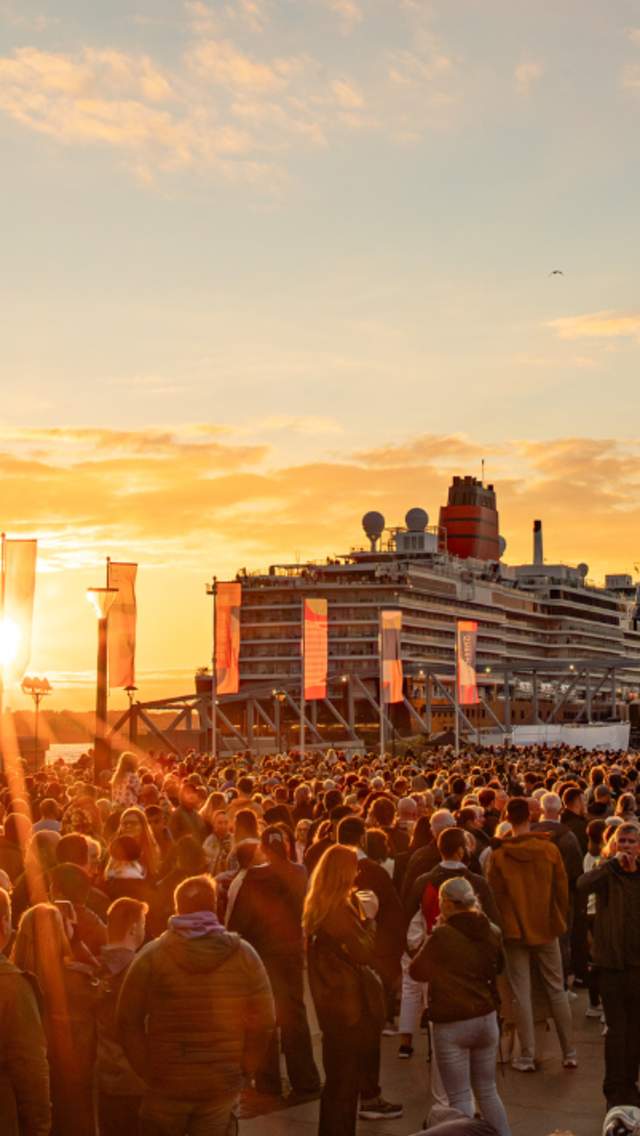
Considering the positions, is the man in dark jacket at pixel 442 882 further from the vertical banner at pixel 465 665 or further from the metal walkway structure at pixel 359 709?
the metal walkway structure at pixel 359 709

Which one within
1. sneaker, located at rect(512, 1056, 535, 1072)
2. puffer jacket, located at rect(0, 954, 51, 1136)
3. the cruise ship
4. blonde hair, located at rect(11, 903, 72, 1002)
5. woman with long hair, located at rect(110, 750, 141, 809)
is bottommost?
sneaker, located at rect(512, 1056, 535, 1072)

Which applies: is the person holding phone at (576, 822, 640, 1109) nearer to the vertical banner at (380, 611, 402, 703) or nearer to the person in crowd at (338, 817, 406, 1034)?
the person in crowd at (338, 817, 406, 1034)

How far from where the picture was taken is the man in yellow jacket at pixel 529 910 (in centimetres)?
1099

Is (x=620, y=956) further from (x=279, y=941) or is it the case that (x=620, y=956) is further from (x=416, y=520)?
(x=416, y=520)

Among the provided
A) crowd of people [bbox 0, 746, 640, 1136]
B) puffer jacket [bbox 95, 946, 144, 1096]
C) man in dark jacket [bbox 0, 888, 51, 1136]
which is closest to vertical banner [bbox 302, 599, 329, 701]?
crowd of people [bbox 0, 746, 640, 1136]

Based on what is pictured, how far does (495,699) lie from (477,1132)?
441ft

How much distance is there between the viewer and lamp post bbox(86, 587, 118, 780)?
23.7m

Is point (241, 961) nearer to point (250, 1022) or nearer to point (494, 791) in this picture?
point (250, 1022)

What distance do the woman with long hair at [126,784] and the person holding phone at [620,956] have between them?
30.9ft

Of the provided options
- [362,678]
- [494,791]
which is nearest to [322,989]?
[494,791]

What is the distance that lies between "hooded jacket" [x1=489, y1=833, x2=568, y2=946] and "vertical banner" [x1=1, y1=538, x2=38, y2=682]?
19.3 metres

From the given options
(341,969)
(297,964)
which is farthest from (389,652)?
(341,969)

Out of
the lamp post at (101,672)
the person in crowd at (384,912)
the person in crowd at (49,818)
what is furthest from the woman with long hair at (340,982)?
the lamp post at (101,672)

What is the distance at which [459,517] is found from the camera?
16075cm
